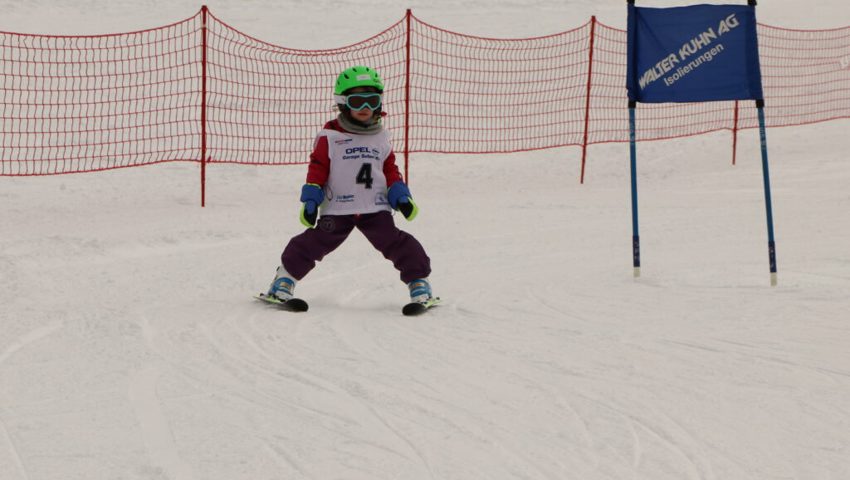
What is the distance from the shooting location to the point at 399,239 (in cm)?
669

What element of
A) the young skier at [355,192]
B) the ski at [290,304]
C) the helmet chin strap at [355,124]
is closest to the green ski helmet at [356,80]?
the young skier at [355,192]

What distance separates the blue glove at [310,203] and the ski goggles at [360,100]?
0.52 m

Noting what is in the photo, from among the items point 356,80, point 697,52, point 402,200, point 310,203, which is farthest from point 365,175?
point 697,52

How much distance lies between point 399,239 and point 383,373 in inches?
61.7

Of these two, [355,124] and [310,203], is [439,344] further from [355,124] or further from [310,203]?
[355,124]

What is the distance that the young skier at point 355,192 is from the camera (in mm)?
6520

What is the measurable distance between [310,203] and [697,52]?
103 inches

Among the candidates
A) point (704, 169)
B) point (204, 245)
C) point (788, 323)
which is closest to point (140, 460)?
point (788, 323)

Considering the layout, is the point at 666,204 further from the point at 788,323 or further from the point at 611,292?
the point at 788,323

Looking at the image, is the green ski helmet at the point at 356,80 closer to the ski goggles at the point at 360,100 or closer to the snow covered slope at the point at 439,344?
the ski goggles at the point at 360,100

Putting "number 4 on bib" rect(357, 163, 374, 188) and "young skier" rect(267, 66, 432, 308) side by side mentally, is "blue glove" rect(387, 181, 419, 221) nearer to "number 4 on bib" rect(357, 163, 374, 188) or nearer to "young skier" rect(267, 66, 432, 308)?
"young skier" rect(267, 66, 432, 308)

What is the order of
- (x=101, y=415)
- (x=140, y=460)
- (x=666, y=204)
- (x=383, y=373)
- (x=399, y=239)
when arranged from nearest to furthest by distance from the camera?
1. (x=140, y=460)
2. (x=101, y=415)
3. (x=383, y=373)
4. (x=399, y=239)
5. (x=666, y=204)

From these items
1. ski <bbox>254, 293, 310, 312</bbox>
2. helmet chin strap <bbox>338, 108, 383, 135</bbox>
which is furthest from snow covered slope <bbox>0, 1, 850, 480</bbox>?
helmet chin strap <bbox>338, 108, 383, 135</bbox>

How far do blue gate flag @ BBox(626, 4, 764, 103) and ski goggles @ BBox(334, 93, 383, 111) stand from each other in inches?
69.7
